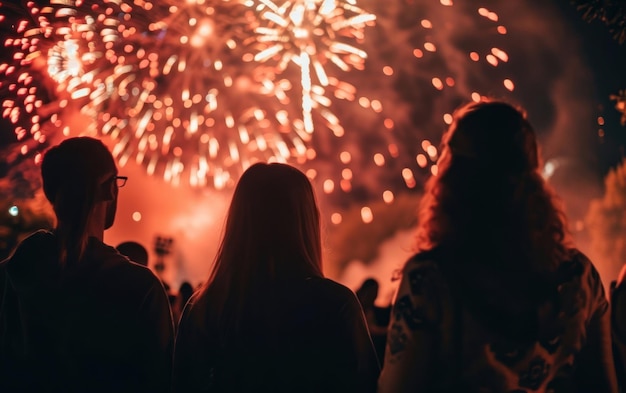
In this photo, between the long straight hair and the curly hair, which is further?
the long straight hair

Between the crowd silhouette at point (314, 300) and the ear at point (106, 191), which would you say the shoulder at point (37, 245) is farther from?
the ear at point (106, 191)

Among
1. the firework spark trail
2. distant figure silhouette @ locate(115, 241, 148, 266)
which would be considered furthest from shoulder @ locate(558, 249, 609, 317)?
the firework spark trail

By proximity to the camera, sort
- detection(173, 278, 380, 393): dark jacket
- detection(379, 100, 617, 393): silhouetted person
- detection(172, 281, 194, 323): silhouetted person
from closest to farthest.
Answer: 1. detection(379, 100, 617, 393): silhouetted person
2. detection(173, 278, 380, 393): dark jacket
3. detection(172, 281, 194, 323): silhouetted person

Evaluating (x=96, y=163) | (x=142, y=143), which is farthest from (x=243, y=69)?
(x=96, y=163)

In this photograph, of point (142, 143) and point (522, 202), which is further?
point (142, 143)

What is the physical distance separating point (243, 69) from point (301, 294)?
49.4ft

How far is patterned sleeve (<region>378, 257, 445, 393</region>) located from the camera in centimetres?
250

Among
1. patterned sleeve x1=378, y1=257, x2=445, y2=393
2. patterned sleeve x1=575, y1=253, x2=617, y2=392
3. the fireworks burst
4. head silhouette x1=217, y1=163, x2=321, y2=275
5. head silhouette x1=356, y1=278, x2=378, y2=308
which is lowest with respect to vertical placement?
the fireworks burst

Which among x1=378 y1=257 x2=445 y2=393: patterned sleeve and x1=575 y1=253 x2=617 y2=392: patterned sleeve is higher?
x1=575 y1=253 x2=617 y2=392: patterned sleeve

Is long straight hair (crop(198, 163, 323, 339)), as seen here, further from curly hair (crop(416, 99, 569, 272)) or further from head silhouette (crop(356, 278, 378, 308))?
head silhouette (crop(356, 278, 378, 308))

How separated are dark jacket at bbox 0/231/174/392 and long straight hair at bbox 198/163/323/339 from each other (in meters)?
0.29

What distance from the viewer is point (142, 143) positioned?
47.4 feet

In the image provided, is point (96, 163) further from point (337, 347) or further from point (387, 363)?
point (387, 363)

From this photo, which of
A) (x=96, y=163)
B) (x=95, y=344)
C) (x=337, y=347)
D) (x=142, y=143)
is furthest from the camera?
(x=142, y=143)
